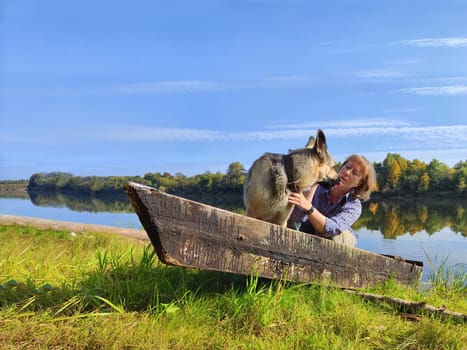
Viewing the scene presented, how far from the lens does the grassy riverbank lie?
250 cm

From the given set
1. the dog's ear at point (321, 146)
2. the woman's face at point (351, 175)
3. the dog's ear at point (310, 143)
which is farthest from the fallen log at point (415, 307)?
the dog's ear at point (310, 143)

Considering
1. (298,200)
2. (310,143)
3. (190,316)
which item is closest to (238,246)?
(190,316)

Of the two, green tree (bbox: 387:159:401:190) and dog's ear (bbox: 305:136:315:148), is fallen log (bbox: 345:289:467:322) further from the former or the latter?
green tree (bbox: 387:159:401:190)

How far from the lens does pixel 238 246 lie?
111 inches

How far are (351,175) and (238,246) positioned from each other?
6.00ft

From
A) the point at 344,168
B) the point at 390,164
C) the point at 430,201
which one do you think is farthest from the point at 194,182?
the point at 344,168

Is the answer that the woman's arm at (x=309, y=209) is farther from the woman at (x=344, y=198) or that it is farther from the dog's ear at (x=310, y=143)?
the dog's ear at (x=310, y=143)

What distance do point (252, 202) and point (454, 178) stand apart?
6001cm

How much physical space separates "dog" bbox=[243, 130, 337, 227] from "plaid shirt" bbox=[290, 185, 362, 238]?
1.41ft

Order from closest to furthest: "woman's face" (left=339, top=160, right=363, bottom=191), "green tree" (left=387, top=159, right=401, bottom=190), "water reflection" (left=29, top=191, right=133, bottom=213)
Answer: "woman's face" (left=339, top=160, right=363, bottom=191)
"water reflection" (left=29, top=191, right=133, bottom=213)
"green tree" (left=387, top=159, right=401, bottom=190)

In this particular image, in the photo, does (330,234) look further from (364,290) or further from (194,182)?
(194,182)

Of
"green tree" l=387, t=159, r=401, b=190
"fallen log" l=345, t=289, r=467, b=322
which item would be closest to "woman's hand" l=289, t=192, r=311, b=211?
"fallen log" l=345, t=289, r=467, b=322

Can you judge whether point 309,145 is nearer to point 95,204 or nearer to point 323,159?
point 323,159

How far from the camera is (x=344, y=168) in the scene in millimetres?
4148
